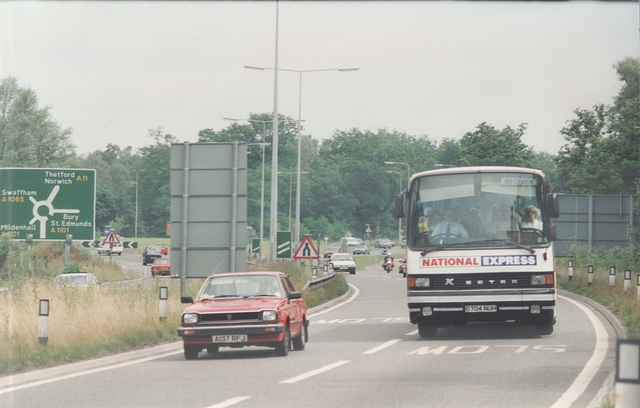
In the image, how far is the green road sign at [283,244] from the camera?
40.8 m

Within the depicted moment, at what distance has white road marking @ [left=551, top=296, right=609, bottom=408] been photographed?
1194 cm

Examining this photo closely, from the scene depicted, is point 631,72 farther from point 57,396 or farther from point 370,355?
point 57,396

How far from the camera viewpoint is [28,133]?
95.0 metres

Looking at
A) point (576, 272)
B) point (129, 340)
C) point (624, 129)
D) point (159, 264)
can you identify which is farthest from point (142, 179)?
point (129, 340)

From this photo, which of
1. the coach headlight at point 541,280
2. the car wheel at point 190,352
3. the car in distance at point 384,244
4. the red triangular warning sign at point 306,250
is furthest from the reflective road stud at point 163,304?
the car in distance at point 384,244

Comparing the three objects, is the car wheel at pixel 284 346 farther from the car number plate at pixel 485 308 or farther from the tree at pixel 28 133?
the tree at pixel 28 133

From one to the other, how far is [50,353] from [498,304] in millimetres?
7999

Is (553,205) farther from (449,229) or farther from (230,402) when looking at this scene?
(230,402)

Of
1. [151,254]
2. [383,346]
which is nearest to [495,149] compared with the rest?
[151,254]

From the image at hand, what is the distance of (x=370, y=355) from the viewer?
18266 mm

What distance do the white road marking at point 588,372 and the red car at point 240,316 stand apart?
483cm

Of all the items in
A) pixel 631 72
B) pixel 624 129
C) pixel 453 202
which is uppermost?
pixel 631 72

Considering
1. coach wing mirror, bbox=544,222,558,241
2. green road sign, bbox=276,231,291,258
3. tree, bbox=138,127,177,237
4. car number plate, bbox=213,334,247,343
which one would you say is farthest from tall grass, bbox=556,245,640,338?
tree, bbox=138,127,177,237

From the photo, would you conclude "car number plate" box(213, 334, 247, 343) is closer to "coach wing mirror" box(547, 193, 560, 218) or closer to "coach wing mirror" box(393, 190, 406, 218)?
"coach wing mirror" box(393, 190, 406, 218)
